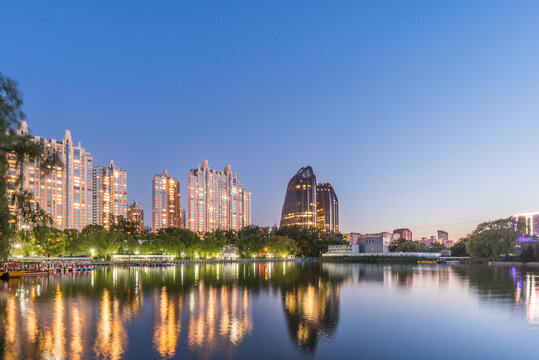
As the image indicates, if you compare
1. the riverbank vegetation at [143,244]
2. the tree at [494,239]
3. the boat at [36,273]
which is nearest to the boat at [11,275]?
the boat at [36,273]

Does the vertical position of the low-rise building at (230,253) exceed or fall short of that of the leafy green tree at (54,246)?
it falls short

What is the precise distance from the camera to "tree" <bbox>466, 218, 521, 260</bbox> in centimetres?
12812

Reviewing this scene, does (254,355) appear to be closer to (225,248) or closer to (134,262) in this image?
(134,262)

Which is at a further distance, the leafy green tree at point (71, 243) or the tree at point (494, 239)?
the leafy green tree at point (71, 243)

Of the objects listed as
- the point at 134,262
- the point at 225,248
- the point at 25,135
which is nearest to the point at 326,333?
the point at 25,135

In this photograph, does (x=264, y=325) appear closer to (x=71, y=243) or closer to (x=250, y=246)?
(x=71, y=243)

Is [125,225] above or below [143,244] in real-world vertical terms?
above

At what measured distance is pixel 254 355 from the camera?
22141 millimetres

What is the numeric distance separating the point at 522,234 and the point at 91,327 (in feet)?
439

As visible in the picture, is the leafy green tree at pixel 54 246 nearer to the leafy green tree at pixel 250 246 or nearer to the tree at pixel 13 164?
the leafy green tree at pixel 250 246

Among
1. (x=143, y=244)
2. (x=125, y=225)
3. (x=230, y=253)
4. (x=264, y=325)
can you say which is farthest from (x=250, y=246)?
(x=264, y=325)

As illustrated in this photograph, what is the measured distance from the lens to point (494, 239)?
130 m

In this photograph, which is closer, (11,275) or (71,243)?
(11,275)

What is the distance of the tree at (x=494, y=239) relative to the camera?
128125mm
